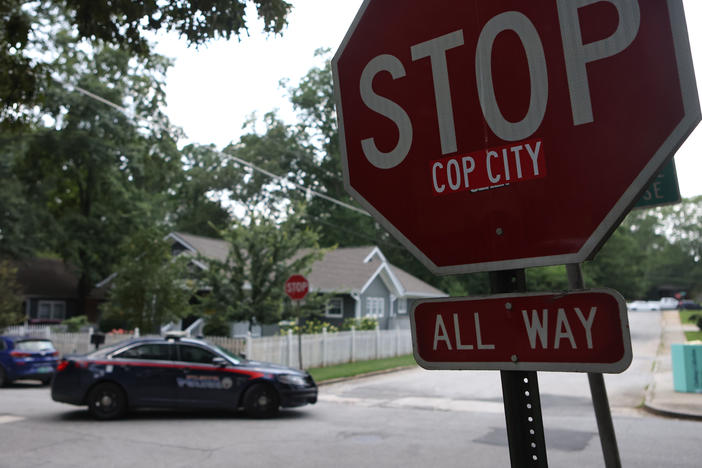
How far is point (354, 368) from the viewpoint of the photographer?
20438 mm

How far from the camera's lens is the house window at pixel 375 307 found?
3228 cm

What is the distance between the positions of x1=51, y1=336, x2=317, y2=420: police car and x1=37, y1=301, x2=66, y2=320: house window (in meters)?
29.7

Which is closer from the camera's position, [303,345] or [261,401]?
[261,401]

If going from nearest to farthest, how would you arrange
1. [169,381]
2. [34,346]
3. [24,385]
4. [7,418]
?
1. [7,418]
2. [169,381]
3. [34,346]
4. [24,385]

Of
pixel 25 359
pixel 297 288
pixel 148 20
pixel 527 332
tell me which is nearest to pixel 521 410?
pixel 527 332

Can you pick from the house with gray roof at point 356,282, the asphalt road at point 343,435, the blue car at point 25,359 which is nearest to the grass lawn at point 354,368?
the asphalt road at point 343,435

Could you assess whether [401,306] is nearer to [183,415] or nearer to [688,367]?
[688,367]

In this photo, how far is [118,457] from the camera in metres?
7.82

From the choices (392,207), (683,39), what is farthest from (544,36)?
(392,207)

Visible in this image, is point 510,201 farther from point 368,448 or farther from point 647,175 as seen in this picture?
point 368,448

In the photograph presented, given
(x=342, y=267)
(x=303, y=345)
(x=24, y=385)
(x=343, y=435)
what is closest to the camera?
(x=343, y=435)

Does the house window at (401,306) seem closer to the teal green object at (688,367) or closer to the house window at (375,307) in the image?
the house window at (375,307)

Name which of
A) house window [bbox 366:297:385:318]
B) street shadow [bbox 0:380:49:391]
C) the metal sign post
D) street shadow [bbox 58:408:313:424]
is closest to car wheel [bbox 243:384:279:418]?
street shadow [bbox 58:408:313:424]

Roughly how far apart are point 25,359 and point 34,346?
0.54 m
